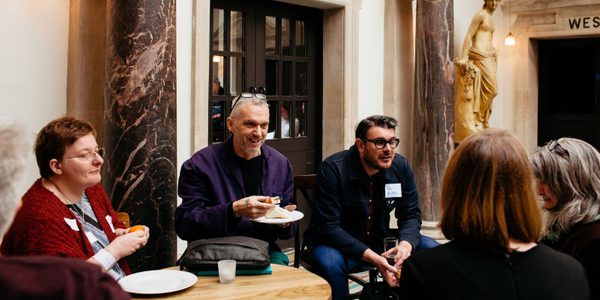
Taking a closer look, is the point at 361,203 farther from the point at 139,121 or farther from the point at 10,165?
the point at 10,165

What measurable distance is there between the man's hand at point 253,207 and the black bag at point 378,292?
682 millimetres

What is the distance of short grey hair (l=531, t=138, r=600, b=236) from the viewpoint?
2.23 m

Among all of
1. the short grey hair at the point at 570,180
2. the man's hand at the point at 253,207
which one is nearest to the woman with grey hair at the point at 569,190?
the short grey hair at the point at 570,180

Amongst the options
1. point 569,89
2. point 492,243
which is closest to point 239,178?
point 492,243

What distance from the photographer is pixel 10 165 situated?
1.09 m

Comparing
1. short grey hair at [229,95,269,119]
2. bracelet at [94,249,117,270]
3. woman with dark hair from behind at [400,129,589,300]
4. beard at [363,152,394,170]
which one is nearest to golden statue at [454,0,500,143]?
beard at [363,152,394,170]

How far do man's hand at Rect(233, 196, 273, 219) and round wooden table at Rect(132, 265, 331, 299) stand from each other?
308mm

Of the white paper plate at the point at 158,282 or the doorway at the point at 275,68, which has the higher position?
the doorway at the point at 275,68

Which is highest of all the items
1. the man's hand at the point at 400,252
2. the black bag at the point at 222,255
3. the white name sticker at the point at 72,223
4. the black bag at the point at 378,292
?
the white name sticker at the point at 72,223

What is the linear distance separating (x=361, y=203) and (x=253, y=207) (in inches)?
38.0

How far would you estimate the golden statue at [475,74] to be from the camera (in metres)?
7.28

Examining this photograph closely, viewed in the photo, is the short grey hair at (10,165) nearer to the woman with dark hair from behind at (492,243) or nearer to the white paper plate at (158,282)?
the woman with dark hair from behind at (492,243)

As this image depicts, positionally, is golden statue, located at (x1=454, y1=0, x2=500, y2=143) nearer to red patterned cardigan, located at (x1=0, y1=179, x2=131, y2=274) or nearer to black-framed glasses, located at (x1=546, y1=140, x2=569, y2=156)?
black-framed glasses, located at (x1=546, y1=140, x2=569, y2=156)

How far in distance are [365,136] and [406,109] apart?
3.39 metres
